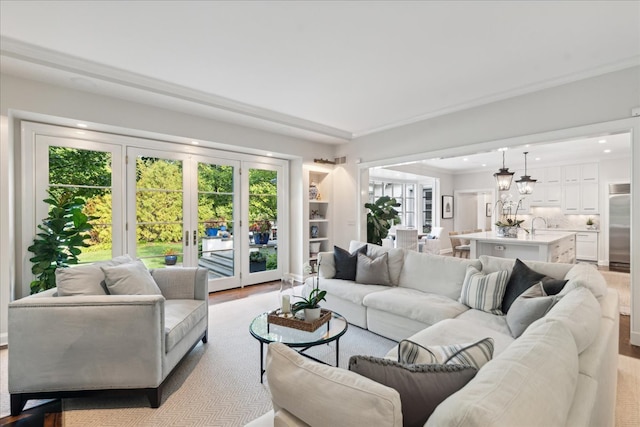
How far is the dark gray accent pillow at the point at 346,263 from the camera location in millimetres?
3750

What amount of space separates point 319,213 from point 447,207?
480 cm

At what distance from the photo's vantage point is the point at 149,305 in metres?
1.98

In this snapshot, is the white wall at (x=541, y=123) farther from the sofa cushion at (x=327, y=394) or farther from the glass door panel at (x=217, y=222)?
the sofa cushion at (x=327, y=394)

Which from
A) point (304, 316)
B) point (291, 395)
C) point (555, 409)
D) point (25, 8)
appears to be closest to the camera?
point (555, 409)

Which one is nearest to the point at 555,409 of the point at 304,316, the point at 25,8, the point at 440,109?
the point at 304,316

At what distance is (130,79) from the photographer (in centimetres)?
322

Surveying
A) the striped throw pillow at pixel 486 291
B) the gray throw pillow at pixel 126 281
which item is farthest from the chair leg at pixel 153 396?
the striped throw pillow at pixel 486 291

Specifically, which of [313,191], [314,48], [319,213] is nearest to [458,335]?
[314,48]

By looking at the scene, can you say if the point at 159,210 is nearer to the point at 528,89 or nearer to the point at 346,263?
the point at 346,263

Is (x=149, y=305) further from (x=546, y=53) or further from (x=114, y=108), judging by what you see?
(x=546, y=53)

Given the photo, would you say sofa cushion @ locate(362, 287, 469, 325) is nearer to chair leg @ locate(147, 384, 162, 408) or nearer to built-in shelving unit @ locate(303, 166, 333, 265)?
chair leg @ locate(147, 384, 162, 408)

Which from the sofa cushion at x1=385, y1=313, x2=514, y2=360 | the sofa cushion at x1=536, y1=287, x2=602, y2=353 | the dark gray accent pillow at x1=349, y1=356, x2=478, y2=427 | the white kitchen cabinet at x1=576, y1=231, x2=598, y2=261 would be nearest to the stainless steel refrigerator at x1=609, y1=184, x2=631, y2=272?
the white kitchen cabinet at x1=576, y1=231, x2=598, y2=261

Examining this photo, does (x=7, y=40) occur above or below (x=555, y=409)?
above

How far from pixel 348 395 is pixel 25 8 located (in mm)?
3199
